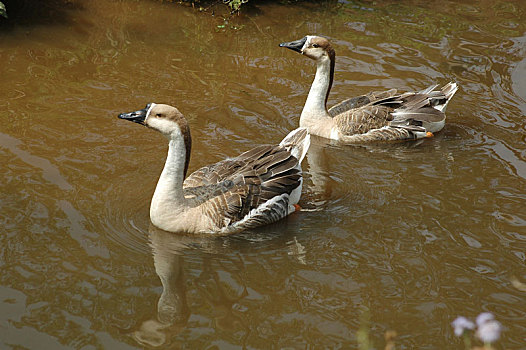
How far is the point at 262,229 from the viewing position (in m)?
7.39

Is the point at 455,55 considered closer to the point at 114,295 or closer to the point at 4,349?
the point at 114,295

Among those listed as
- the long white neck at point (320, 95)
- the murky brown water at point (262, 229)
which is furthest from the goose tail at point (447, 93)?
the long white neck at point (320, 95)

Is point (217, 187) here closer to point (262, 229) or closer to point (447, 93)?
point (262, 229)

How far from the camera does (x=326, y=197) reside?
8156 millimetres

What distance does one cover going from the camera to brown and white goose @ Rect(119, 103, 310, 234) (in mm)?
6727

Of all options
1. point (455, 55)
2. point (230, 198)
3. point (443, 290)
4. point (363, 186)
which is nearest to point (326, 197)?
point (363, 186)

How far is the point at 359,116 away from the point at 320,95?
67 cm

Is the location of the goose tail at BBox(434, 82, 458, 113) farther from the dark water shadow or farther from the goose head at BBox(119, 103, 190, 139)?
the dark water shadow

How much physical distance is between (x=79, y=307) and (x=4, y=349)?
74 cm

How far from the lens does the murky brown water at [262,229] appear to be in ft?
19.3

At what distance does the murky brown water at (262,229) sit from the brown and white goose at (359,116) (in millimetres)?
264

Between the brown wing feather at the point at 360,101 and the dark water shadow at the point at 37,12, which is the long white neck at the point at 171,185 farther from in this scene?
the dark water shadow at the point at 37,12

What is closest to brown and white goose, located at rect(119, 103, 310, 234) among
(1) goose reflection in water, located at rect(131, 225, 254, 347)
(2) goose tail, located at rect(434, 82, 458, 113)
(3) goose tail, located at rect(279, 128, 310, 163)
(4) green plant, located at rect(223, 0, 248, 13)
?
(1) goose reflection in water, located at rect(131, 225, 254, 347)

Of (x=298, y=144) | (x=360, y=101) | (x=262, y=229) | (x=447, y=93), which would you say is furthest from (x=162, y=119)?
(x=447, y=93)
